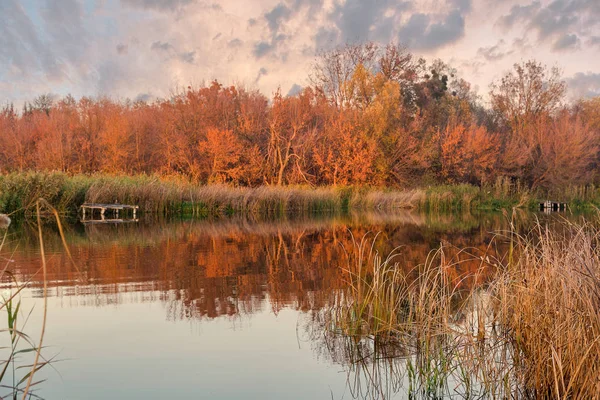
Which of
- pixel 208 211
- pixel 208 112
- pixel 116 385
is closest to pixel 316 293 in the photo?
pixel 116 385

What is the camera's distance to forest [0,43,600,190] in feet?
111

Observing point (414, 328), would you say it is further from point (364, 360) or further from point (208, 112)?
point (208, 112)

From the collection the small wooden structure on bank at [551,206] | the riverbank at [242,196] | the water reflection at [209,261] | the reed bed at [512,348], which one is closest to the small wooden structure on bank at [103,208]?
the riverbank at [242,196]

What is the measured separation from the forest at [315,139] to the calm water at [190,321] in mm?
20664

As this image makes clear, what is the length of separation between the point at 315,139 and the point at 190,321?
96.4 feet

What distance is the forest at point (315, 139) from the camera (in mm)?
33938

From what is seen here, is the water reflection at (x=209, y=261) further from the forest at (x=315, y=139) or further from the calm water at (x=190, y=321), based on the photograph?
the forest at (x=315, y=139)

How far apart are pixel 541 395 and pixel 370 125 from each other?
3255cm

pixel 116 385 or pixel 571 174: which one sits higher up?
pixel 571 174

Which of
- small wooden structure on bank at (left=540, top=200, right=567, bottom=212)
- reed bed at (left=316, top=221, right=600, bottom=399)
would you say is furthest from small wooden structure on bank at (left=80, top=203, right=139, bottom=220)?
small wooden structure on bank at (left=540, top=200, right=567, bottom=212)

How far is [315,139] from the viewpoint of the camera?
115ft

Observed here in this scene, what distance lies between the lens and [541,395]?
3.95 m

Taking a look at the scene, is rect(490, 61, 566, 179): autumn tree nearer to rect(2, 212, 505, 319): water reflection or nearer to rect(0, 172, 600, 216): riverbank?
rect(0, 172, 600, 216): riverbank

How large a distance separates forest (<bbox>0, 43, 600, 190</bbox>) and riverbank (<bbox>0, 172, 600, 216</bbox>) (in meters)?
2.30
